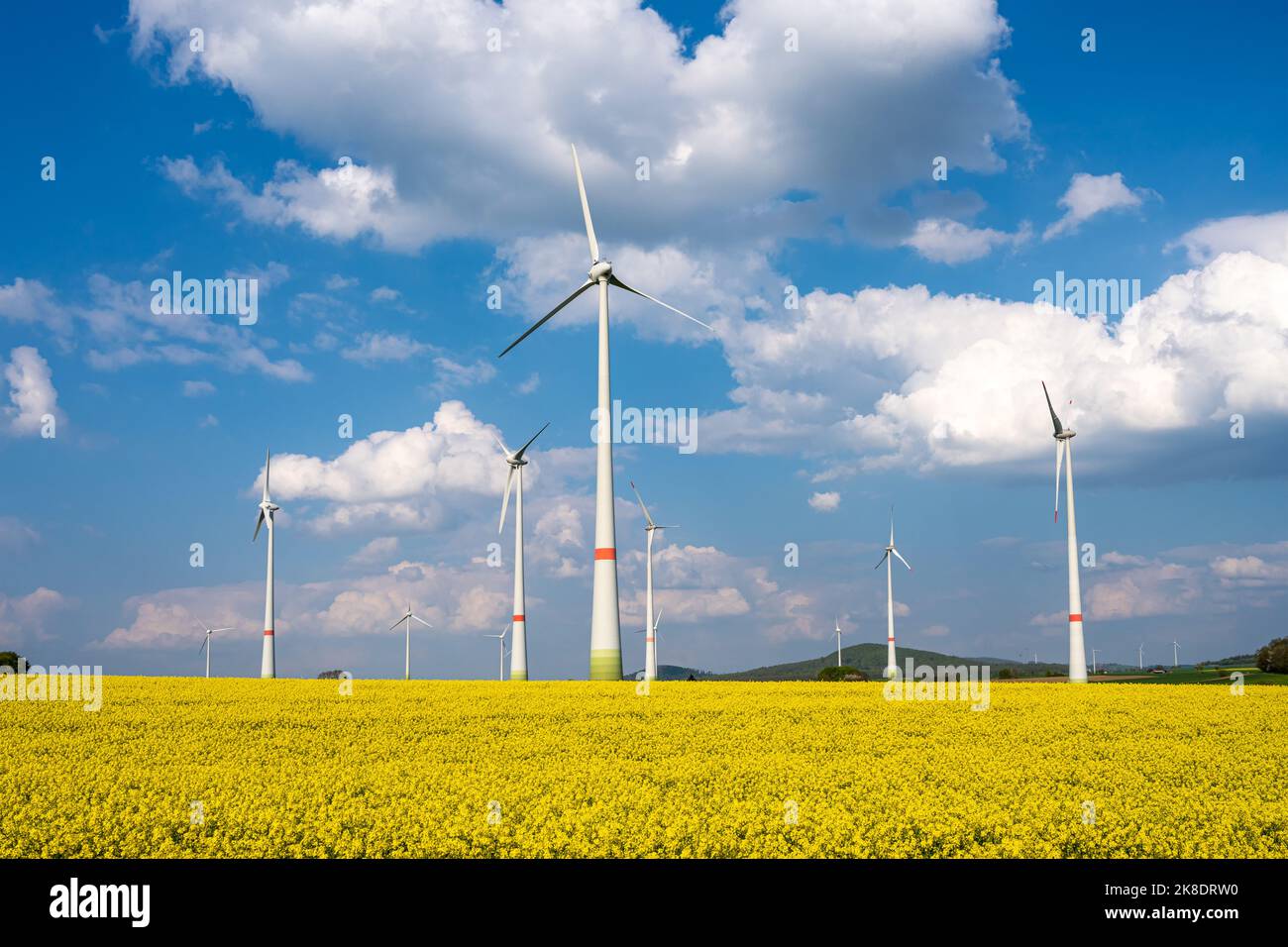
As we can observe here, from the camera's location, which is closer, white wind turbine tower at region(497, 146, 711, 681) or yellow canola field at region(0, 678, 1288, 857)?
yellow canola field at region(0, 678, 1288, 857)

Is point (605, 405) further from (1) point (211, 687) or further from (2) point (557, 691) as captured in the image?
(1) point (211, 687)

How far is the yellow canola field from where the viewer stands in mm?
12930

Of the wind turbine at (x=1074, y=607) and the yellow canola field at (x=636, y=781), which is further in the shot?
the wind turbine at (x=1074, y=607)

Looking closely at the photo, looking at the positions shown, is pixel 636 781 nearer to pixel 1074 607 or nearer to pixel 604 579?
pixel 604 579

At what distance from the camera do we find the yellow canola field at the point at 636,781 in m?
12.9

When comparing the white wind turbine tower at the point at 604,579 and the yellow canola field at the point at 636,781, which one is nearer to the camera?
the yellow canola field at the point at 636,781

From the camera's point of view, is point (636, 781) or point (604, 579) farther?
point (604, 579)

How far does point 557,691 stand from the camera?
124 ft

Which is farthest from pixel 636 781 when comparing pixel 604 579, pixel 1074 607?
pixel 1074 607

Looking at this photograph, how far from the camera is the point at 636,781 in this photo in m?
16.6

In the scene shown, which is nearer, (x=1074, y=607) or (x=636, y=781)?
(x=636, y=781)

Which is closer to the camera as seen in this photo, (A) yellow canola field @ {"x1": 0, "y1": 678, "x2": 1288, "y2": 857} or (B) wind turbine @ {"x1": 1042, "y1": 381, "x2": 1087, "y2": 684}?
(A) yellow canola field @ {"x1": 0, "y1": 678, "x2": 1288, "y2": 857}
